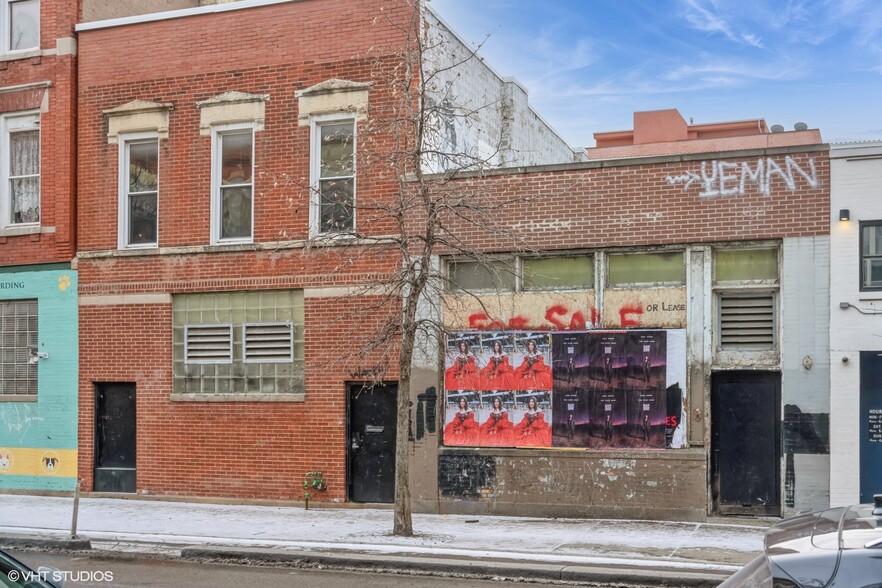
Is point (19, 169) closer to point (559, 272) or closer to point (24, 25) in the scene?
point (24, 25)

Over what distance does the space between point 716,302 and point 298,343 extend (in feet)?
24.4

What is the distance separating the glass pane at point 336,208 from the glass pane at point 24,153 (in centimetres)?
671

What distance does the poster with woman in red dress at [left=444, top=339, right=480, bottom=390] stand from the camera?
17.7 metres

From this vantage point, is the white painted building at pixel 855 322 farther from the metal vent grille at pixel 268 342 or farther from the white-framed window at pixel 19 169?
the white-framed window at pixel 19 169

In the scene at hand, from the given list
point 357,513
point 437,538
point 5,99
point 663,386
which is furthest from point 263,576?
point 5,99

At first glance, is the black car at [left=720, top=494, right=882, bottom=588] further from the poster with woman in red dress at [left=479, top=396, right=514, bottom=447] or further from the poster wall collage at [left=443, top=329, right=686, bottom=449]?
the poster with woman in red dress at [left=479, top=396, right=514, bottom=447]

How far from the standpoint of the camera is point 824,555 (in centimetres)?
360

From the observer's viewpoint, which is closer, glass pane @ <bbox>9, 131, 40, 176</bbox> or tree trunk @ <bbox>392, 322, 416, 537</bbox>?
tree trunk @ <bbox>392, 322, 416, 537</bbox>

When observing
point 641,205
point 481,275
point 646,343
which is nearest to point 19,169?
point 481,275

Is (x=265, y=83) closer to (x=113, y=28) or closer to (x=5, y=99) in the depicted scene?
(x=113, y=28)

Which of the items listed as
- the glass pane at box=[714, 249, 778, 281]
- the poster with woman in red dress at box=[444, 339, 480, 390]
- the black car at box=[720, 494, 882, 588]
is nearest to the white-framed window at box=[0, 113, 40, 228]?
the poster with woman in red dress at box=[444, 339, 480, 390]

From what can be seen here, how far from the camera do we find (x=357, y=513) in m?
17.8

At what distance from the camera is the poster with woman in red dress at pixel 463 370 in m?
17.7

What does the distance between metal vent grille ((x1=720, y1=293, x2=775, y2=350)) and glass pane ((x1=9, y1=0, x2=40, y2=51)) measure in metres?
14.9
